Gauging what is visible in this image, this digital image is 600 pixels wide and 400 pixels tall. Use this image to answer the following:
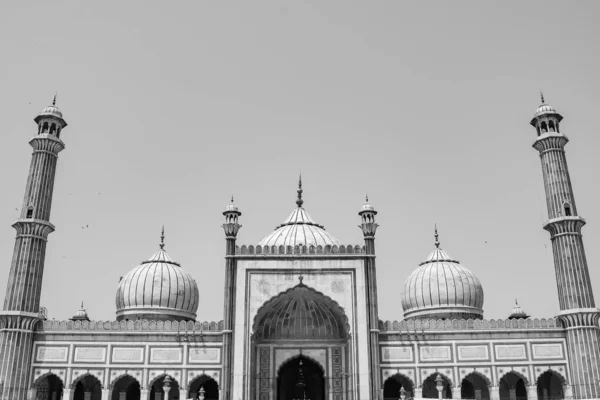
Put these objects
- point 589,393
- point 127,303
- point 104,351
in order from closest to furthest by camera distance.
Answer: point 589,393 → point 104,351 → point 127,303

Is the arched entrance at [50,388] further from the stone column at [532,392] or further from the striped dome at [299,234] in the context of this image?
the stone column at [532,392]

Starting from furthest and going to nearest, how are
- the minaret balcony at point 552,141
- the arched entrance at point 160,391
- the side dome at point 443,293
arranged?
the side dome at point 443,293, the minaret balcony at point 552,141, the arched entrance at point 160,391

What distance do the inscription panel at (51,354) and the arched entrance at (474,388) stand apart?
54.3 ft

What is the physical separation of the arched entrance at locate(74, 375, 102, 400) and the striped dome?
946cm

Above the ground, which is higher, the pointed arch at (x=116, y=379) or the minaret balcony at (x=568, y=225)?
the minaret balcony at (x=568, y=225)

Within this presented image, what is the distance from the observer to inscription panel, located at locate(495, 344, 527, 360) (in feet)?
80.5

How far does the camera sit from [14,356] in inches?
949

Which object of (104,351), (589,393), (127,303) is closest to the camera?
(589,393)

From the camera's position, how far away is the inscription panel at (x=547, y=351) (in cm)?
2444

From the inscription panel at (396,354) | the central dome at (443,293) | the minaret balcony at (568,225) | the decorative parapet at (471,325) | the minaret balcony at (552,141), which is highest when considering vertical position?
the minaret balcony at (552,141)

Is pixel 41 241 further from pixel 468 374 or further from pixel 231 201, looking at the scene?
pixel 468 374

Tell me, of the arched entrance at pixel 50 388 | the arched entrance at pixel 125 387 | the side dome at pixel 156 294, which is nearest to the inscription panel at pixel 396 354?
the side dome at pixel 156 294

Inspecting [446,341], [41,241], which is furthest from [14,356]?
[446,341]

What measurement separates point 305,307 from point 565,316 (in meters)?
10.7
